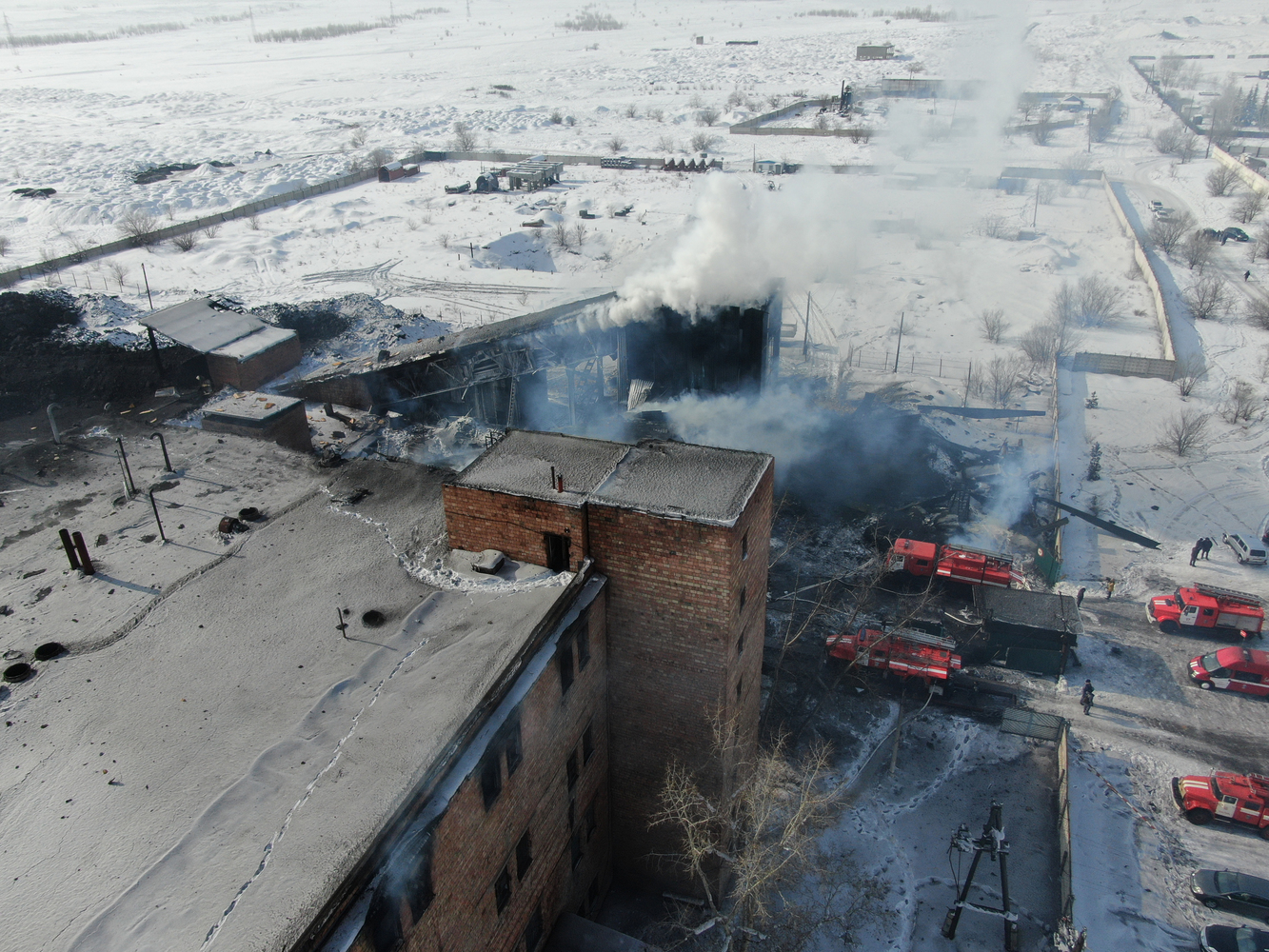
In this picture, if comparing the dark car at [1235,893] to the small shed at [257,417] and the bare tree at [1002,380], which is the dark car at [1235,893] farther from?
the bare tree at [1002,380]

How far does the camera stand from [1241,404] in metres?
28.8

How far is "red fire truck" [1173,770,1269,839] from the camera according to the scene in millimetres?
14634

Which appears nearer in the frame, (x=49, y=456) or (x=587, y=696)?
(x=587, y=696)

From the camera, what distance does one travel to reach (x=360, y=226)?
4741 centimetres

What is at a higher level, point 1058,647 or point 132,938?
point 132,938

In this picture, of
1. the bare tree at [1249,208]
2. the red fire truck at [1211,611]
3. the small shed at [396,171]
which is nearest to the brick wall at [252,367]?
the red fire truck at [1211,611]

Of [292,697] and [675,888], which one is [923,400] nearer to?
[675,888]

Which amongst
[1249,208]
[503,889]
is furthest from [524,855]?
[1249,208]

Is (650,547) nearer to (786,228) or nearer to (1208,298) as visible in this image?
(786,228)

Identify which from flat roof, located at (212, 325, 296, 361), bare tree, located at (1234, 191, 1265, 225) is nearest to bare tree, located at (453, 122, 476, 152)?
flat roof, located at (212, 325, 296, 361)

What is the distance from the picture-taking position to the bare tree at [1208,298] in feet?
121

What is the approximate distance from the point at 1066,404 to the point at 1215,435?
4.70 metres

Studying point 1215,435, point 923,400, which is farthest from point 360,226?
point 1215,435

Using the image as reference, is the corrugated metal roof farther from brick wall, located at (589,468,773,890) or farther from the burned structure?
brick wall, located at (589,468,773,890)
